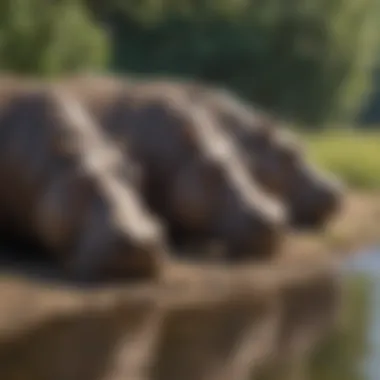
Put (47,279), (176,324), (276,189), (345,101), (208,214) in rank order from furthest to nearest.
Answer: (345,101) < (276,189) < (208,214) < (47,279) < (176,324)

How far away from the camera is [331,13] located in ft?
97.2

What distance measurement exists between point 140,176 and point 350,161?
9.27 meters

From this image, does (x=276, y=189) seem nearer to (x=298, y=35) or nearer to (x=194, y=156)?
(x=194, y=156)

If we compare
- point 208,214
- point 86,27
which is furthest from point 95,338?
point 86,27

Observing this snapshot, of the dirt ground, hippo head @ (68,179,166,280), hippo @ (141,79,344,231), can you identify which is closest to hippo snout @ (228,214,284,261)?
the dirt ground

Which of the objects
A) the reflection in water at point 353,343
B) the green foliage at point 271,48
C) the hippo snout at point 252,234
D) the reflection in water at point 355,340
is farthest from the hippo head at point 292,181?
the green foliage at point 271,48

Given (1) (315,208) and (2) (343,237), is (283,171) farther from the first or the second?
(2) (343,237)

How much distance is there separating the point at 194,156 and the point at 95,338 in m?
4.32

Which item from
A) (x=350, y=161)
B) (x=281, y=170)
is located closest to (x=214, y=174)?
(x=281, y=170)

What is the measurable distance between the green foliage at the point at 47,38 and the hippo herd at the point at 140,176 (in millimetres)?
1531

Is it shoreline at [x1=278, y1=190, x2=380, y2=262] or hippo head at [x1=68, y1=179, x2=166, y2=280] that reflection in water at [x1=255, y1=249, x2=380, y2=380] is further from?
hippo head at [x1=68, y1=179, x2=166, y2=280]

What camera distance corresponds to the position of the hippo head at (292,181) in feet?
48.4

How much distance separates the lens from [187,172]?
12492mm

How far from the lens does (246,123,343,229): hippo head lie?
1476 centimetres
